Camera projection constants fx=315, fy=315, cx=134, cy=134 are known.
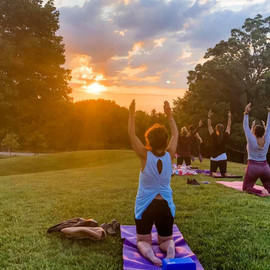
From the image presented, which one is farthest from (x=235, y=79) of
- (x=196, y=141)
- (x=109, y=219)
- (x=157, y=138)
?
(x=157, y=138)

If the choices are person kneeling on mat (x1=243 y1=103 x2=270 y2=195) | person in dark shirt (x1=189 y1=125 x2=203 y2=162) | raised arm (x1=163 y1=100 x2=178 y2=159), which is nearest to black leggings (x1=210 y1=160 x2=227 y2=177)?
person in dark shirt (x1=189 y1=125 x2=203 y2=162)

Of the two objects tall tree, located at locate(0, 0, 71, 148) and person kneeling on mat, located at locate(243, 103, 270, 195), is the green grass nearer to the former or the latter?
person kneeling on mat, located at locate(243, 103, 270, 195)

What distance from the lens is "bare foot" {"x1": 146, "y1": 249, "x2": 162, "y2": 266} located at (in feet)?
13.6

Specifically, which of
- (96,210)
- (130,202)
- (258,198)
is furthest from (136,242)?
(258,198)

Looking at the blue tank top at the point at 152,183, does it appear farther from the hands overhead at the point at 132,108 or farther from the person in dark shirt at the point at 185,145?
the person in dark shirt at the point at 185,145

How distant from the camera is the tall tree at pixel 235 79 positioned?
102 ft

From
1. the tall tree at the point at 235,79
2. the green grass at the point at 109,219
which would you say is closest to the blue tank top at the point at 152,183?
the green grass at the point at 109,219

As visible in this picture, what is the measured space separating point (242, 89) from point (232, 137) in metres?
5.03

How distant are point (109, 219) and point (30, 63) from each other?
19.1m

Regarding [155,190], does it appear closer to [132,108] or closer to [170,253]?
[170,253]

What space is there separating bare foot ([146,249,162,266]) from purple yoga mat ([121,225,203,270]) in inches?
1.8

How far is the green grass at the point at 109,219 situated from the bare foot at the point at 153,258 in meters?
0.44

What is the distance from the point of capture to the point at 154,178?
14.8 ft

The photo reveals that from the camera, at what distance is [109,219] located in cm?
646
